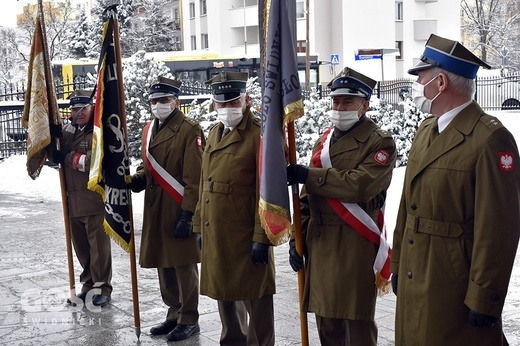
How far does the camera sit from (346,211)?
5062 mm

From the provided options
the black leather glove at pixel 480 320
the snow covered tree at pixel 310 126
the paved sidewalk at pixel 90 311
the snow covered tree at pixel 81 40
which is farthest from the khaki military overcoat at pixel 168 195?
the snow covered tree at pixel 81 40

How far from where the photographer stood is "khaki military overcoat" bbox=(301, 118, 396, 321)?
4965 mm

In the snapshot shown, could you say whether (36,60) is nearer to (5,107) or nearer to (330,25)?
(5,107)

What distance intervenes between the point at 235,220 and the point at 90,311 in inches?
103

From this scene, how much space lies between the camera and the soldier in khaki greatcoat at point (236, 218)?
5648 mm

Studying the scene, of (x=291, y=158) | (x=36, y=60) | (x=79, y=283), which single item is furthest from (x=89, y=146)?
(x=291, y=158)

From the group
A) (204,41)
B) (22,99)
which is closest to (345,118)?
(22,99)

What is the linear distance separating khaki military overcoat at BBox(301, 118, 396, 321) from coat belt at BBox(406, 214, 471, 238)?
2.63ft

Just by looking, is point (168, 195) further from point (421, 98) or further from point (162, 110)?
point (421, 98)

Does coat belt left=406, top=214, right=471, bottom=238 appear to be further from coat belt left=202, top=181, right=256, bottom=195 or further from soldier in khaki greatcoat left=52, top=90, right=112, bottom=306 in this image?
soldier in khaki greatcoat left=52, top=90, right=112, bottom=306

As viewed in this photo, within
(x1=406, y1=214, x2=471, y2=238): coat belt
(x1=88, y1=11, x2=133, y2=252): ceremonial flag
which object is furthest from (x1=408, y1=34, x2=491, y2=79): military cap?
(x1=88, y1=11, x2=133, y2=252): ceremonial flag

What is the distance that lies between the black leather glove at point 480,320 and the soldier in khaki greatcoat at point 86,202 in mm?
4751

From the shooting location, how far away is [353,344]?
16.6ft

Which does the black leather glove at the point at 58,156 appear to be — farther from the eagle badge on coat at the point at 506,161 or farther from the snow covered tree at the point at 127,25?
the snow covered tree at the point at 127,25
